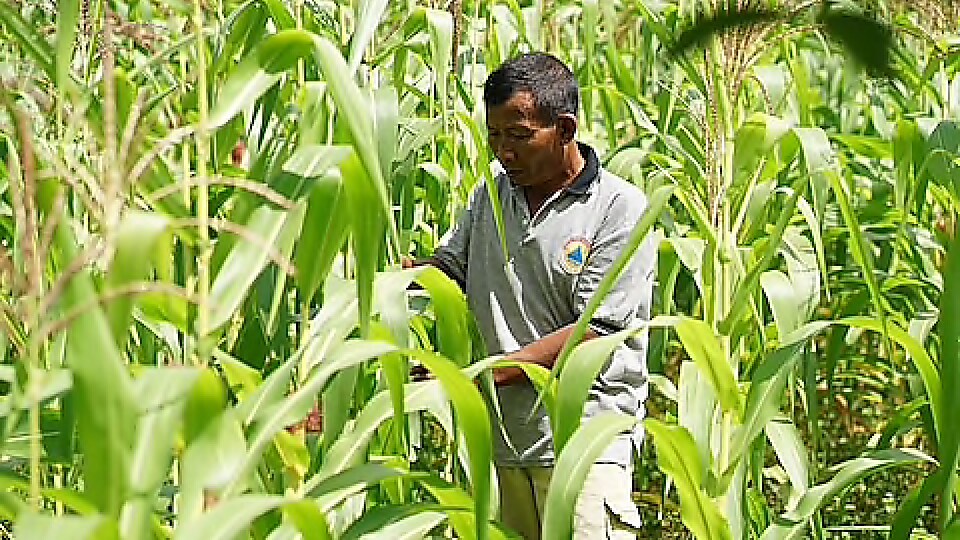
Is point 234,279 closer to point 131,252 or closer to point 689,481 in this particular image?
point 131,252

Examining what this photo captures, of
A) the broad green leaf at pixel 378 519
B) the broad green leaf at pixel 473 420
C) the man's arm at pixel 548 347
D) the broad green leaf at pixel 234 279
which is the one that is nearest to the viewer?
the broad green leaf at pixel 234 279

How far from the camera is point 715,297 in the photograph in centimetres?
224

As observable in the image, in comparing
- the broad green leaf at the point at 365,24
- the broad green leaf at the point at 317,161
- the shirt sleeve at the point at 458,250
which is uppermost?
the broad green leaf at the point at 365,24

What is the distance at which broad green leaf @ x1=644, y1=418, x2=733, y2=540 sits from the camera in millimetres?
1964

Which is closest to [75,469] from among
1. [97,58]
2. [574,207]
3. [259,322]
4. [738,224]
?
[259,322]

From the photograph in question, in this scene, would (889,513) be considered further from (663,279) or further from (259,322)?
(259,322)

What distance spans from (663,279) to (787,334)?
62cm

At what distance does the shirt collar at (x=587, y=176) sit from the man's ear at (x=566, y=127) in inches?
2.2

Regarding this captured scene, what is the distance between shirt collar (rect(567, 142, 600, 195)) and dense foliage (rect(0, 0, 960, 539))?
0.64 feet

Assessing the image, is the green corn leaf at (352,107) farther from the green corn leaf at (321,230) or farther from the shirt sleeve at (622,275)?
the shirt sleeve at (622,275)

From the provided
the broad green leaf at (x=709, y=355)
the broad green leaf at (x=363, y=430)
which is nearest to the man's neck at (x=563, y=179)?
the broad green leaf at (x=709, y=355)

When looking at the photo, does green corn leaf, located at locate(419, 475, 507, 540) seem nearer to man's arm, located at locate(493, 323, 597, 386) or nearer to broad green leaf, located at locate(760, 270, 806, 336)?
man's arm, located at locate(493, 323, 597, 386)

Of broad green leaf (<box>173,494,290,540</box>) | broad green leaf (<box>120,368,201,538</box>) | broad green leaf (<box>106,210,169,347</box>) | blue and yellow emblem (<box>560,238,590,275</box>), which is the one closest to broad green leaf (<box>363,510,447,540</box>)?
broad green leaf (<box>173,494,290,540</box>)

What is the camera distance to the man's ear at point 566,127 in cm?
243
